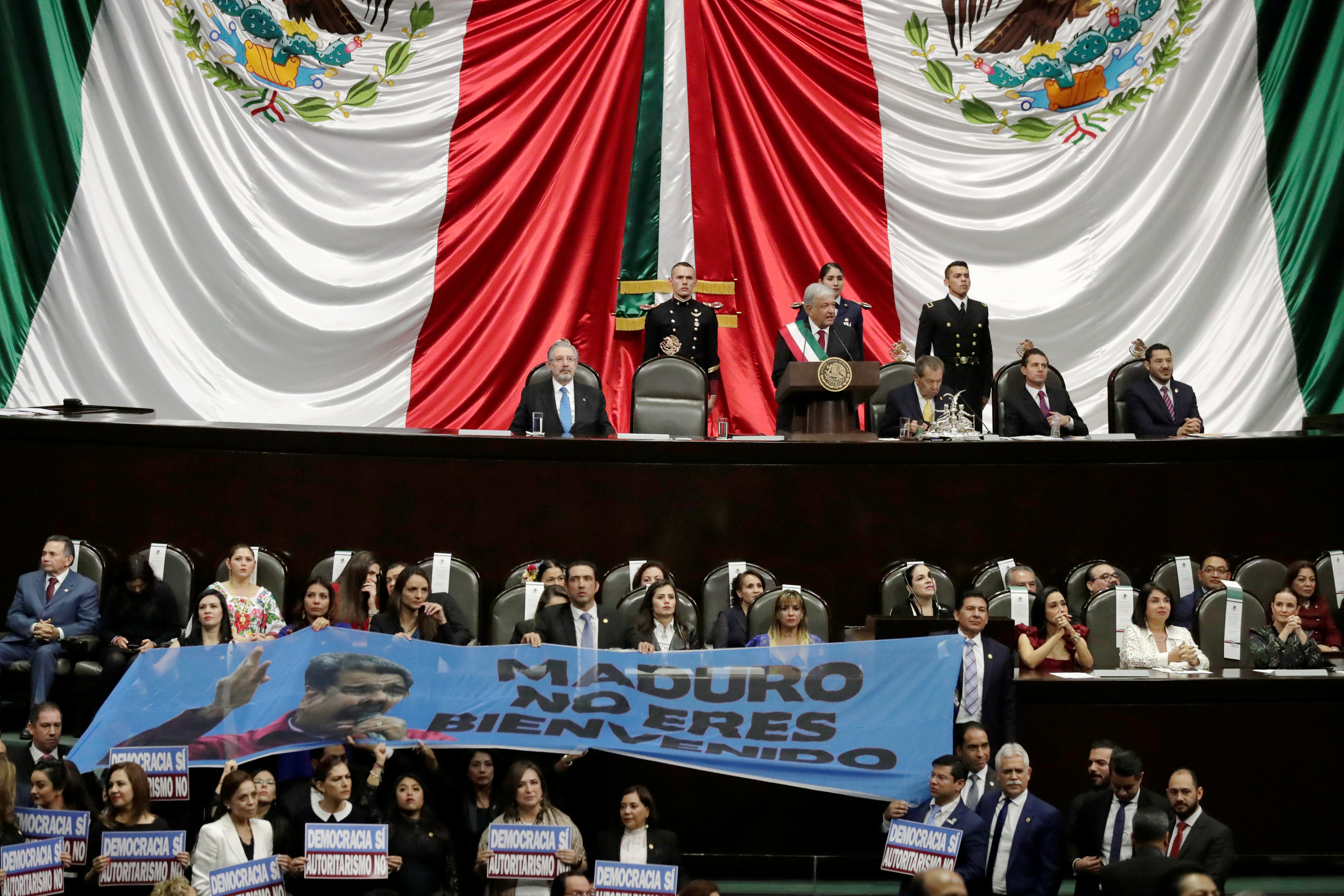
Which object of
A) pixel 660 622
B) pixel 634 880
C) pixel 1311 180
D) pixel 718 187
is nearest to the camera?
pixel 634 880

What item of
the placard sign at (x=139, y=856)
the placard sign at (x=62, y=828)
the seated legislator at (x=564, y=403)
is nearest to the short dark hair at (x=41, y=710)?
the placard sign at (x=62, y=828)

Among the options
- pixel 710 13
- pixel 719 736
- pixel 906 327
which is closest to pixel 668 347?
pixel 906 327

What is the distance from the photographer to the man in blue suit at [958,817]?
621 centimetres

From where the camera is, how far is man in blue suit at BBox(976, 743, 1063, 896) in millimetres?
6293

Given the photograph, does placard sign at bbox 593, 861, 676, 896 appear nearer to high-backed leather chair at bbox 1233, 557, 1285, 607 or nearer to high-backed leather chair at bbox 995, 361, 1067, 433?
high-backed leather chair at bbox 1233, 557, 1285, 607

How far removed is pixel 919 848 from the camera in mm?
5891

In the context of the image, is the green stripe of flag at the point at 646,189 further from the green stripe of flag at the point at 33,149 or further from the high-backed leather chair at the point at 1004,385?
the green stripe of flag at the point at 33,149

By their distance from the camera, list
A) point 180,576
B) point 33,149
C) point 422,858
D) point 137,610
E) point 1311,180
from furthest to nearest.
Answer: point 1311,180 < point 33,149 < point 180,576 < point 137,610 < point 422,858

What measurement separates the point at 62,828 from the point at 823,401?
480cm

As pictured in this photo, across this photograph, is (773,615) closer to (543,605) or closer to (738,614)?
(738,614)

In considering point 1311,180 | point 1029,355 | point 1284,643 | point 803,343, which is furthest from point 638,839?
point 1311,180

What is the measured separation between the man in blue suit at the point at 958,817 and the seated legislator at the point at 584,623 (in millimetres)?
1650

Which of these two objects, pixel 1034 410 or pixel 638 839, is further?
pixel 1034 410

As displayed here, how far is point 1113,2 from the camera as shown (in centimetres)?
1233
